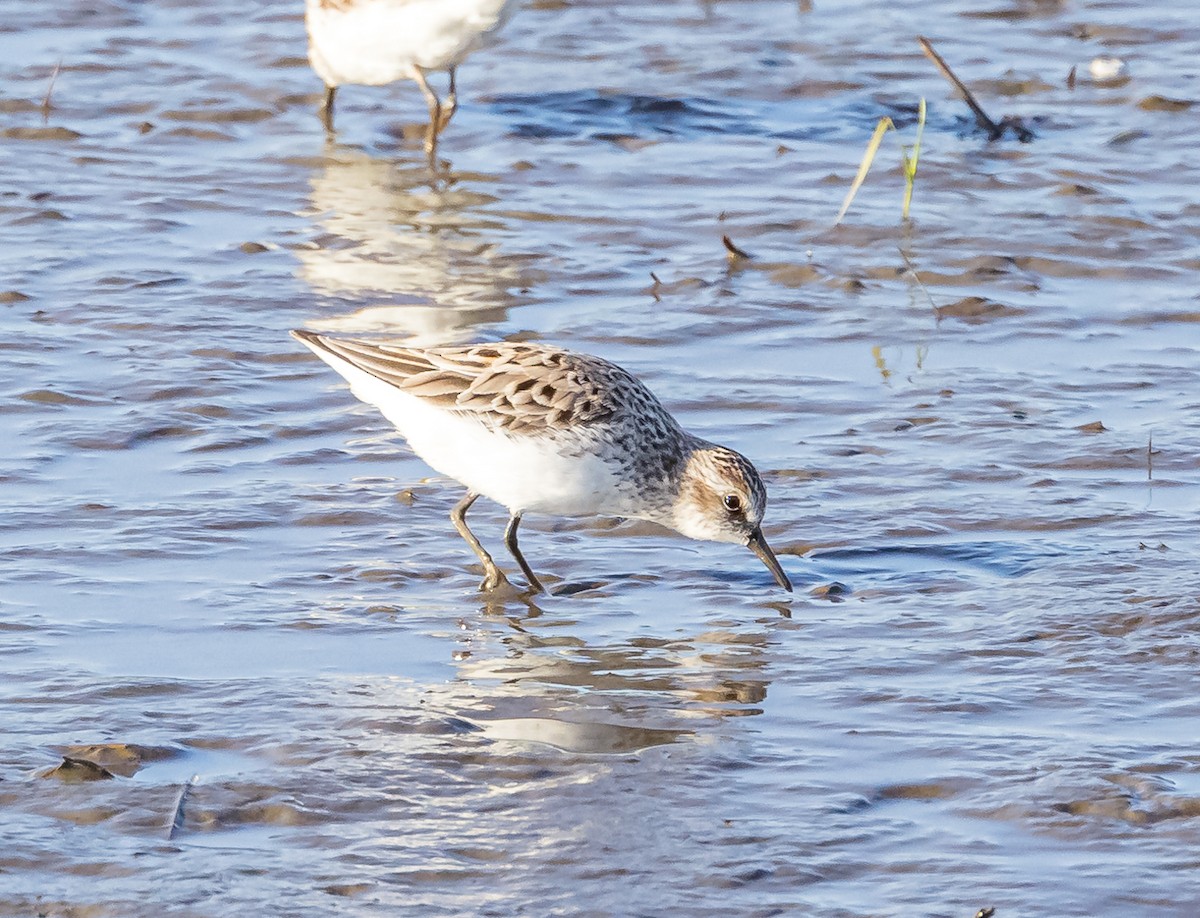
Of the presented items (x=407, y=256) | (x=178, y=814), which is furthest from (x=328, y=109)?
(x=178, y=814)

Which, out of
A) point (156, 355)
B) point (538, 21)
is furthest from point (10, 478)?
point (538, 21)

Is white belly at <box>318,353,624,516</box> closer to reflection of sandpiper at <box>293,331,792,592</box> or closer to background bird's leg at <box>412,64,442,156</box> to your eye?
reflection of sandpiper at <box>293,331,792,592</box>

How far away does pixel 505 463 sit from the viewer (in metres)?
7.32

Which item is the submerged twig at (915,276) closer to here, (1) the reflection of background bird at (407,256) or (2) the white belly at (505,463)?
(1) the reflection of background bird at (407,256)

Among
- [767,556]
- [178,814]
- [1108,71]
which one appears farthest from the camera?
[1108,71]

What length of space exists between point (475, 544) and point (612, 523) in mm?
856

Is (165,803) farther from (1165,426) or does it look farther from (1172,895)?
(1165,426)

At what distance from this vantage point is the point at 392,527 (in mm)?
7977

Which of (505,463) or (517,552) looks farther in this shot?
(517,552)

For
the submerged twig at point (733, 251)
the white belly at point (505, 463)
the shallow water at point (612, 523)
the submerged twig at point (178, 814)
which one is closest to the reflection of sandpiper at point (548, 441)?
the white belly at point (505, 463)

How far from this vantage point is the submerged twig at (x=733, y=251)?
10.9 metres

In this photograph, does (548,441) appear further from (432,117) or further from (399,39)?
(399,39)

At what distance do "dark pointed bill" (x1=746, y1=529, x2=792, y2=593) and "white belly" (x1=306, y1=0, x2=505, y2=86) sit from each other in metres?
6.48

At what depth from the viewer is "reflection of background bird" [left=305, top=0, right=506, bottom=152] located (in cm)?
1324
